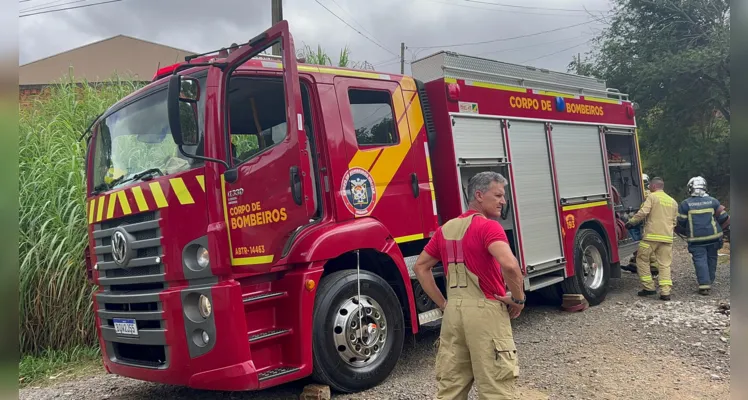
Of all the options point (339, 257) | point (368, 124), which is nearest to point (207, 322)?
point (339, 257)

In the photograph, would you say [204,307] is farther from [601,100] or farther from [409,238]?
[601,100]

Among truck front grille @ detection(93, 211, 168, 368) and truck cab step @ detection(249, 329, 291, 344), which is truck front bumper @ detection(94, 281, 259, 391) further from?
truck cab step @ detection(249, 329, 291, 344)

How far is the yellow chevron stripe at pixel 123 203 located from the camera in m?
3.94

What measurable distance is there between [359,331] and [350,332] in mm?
86

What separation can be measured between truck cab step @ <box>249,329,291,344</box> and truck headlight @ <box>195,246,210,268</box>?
0.59 metres

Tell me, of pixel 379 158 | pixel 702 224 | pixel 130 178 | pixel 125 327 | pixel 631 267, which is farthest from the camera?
pixel 631 267

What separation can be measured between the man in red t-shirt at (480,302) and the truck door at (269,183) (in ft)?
3.59

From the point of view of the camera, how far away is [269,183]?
12.4 ft

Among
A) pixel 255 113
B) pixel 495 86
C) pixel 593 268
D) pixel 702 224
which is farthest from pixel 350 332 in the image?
pixel 702 224

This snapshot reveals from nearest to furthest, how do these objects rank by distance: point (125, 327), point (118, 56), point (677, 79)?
point (125, 327) → point (677, 79) → point (118, 56)

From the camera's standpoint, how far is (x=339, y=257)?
4438mm

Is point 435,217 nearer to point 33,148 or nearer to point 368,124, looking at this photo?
point 368,124

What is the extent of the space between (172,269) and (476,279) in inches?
81.5

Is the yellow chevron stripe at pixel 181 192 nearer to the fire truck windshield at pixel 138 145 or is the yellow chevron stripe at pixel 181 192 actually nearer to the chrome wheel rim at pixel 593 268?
the fire truck windshield at pixel 138 145
